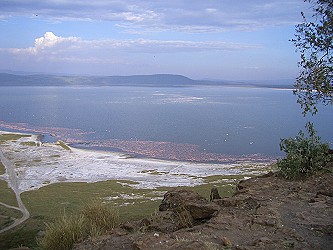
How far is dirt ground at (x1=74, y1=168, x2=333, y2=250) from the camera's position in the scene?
7055mm

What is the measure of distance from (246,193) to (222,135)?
196ft

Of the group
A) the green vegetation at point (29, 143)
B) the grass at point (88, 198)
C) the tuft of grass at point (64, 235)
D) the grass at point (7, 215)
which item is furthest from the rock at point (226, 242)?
the green vegetation at point (29, 143)

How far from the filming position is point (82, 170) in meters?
45.4

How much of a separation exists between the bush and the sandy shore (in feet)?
85.8

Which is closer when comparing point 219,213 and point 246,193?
point 219,213

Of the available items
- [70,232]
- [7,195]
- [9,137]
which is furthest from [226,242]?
[9,137]

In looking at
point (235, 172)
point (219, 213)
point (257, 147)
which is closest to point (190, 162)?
point (235, 172)

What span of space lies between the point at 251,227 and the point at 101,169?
129 ft

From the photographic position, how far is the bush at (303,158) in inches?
484

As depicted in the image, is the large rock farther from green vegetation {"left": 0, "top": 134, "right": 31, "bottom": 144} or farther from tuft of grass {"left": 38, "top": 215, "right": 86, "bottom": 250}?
green vegetation {"left": 0, "top": 134, "right": 31, "bottom": 144}

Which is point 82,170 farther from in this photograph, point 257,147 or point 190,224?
point 190,224

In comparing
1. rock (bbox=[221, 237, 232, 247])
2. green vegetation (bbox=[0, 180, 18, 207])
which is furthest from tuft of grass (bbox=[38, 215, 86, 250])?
green vegetation (bbox=[0, 180, 18, 207])

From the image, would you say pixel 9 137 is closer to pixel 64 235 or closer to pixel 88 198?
pixel 88 198

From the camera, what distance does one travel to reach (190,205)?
30.5ft
